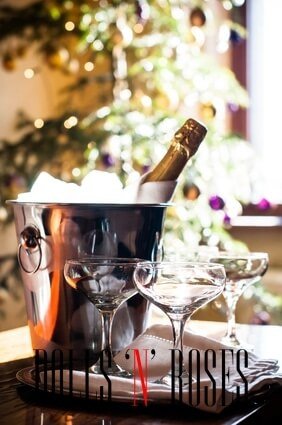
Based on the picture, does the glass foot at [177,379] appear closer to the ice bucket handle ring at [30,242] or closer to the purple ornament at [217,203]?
→ the ice bucket handle ring at [30,242]

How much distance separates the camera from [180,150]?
3.33ft

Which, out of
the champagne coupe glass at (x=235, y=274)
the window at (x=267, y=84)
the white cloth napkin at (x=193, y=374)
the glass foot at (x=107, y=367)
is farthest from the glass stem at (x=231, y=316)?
the window at (x=267, y=84)

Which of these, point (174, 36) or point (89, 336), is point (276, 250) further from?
point (89, 336)

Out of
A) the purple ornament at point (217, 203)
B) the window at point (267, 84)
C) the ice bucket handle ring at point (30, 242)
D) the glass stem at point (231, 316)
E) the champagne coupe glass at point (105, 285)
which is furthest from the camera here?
the window at point (267, 84)

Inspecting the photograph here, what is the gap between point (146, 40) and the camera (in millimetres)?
2438

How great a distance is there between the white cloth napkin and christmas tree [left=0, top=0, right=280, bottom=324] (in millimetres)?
1285

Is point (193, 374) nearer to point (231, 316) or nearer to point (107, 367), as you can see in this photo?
point (107, 367)

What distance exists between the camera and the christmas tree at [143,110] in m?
2.32

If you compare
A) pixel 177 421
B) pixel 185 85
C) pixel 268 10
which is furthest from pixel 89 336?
pixel 268 10

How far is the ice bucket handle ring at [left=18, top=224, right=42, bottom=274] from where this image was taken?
95cm

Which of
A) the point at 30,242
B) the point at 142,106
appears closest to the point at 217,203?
the point at 142,106

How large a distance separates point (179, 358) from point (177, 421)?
117 mm

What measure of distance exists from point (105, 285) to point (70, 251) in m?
0.11

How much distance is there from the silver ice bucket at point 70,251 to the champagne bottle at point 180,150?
0.24 feet
